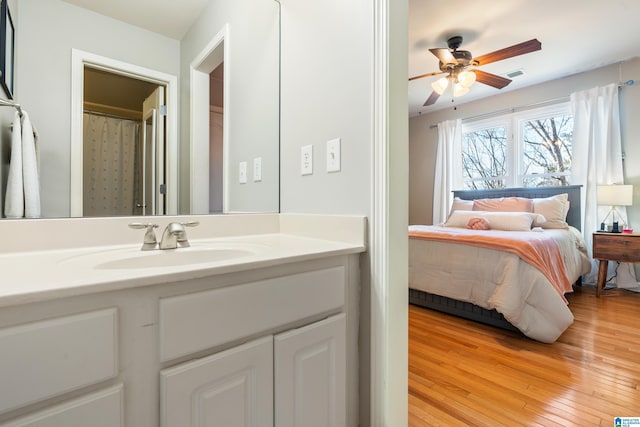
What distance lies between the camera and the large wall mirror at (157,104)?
1.02m

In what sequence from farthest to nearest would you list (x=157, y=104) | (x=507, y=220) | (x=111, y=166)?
(x=507, y=220) → (x=157, y=104) → (x=111, y=166)

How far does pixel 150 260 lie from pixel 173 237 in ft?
0.37

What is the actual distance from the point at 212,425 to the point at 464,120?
5.12m

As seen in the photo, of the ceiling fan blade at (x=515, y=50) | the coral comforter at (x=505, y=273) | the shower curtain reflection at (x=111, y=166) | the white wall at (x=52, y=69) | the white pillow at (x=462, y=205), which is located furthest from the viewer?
the white pillow at (x=462, y=205)

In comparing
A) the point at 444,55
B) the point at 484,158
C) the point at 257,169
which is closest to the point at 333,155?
the point at 257,169

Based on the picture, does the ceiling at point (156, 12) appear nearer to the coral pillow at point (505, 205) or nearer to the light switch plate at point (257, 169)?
the light switch plate at point (257, 169)

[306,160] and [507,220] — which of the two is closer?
[306,160]

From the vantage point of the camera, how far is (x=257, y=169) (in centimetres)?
156

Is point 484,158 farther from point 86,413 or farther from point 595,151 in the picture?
point 86,413

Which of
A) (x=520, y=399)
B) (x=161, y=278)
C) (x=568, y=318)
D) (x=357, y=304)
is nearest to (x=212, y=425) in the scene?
(x=161, y=278)

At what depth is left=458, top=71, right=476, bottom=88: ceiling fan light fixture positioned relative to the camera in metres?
2.79

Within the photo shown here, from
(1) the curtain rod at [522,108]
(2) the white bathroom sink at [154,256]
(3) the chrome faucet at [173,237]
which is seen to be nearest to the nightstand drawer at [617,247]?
(1) the curtain rod at [522,108]

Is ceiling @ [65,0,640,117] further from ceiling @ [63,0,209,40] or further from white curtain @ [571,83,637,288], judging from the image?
ceiling @ [63,0,209,40]

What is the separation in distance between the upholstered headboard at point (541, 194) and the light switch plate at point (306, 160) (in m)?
3.75
